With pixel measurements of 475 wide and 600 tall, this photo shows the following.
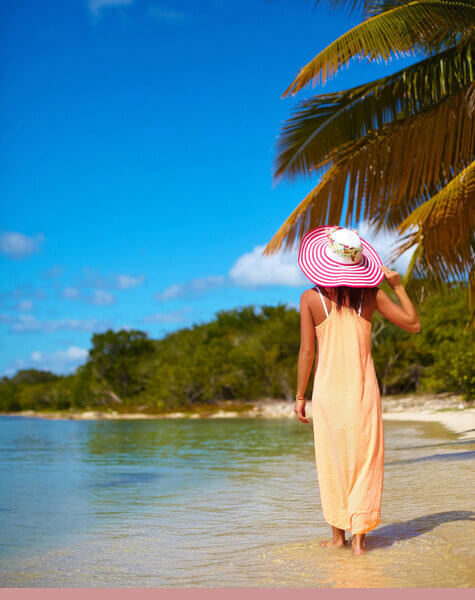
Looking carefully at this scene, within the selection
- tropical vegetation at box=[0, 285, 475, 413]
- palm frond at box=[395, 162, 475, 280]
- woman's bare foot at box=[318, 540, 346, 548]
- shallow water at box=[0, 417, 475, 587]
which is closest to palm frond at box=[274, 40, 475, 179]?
palm frond at box=[395, 162, 475, 280]

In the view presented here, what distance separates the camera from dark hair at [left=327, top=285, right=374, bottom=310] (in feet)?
12.0

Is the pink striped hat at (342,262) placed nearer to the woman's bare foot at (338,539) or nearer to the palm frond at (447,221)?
the woman's bare foot at (338,539)

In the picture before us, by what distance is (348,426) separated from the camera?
11.6 feet

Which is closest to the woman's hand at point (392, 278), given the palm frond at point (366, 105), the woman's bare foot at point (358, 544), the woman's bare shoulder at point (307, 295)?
the woman's bare shoulder at point (307, 295)

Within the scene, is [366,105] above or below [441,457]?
above

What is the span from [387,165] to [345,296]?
4.46m

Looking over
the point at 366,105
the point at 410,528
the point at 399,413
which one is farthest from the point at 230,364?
the point at 410,528

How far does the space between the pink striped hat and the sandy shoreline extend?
35.5ft

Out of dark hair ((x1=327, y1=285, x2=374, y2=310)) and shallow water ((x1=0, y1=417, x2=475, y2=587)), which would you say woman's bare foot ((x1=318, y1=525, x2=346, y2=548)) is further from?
dark hair ((x1=327, y1=285, x2=374, y2=310))

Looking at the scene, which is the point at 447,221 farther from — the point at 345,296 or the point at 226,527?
the point at 226,527

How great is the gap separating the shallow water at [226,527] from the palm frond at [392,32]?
4554 mm

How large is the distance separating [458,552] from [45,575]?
247cm

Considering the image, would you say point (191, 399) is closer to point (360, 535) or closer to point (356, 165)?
point (356, 165)

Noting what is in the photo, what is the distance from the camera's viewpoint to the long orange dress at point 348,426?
138 inches
